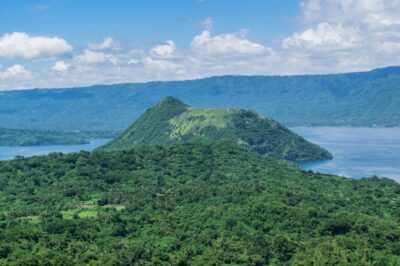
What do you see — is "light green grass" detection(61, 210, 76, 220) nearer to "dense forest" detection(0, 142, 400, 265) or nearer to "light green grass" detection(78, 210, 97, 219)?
"dense forest" detection(0, 142, 400, 265)

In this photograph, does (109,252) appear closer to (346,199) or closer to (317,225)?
(317,225)

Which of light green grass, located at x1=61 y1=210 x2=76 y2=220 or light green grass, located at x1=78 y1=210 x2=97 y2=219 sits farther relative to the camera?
light green grass, located at x1=78 y1=210 x2=97 y2=219

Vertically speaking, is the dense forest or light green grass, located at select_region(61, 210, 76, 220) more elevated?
the dense forest

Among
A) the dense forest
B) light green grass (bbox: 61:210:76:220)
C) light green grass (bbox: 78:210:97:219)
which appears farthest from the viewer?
light green grass (bbox: 78:210:97:219)

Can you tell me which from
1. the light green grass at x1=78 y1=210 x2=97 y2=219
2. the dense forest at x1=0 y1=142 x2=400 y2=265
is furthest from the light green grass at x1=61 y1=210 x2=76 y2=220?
the light green grass at x1=78 y1=210 x2=97 y2=219

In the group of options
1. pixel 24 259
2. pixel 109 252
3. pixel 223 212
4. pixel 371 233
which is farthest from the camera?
pixel 223 212

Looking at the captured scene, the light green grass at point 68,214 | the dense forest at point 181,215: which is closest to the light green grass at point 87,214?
the dense forest at point 181,215

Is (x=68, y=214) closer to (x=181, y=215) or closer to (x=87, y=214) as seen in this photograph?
(x=87, y=214)

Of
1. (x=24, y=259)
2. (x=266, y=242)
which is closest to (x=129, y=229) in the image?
(x=266, y=242)

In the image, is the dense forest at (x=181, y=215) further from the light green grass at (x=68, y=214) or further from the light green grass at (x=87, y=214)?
the light green grass at (x=87, y=214)
